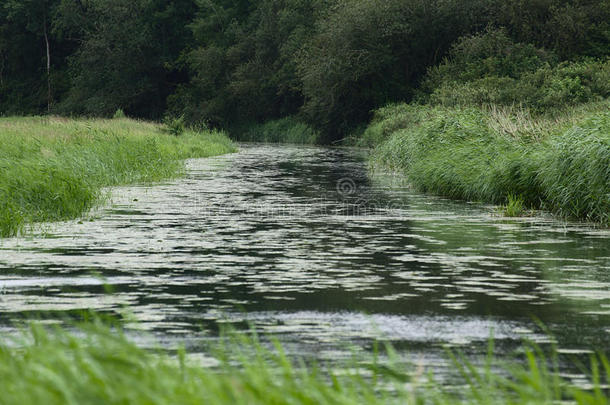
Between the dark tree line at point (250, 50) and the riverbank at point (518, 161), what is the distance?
26827mm

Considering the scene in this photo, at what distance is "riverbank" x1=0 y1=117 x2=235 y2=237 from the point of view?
52.0ft

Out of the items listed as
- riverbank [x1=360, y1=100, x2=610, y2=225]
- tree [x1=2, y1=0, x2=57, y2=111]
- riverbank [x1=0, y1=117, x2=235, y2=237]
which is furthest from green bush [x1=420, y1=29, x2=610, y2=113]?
tree [x1=2, y1=0, x2=57, y2=111]

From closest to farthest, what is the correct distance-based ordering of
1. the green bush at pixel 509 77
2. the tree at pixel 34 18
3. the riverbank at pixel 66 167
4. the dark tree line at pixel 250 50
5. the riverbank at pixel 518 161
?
the riverbank at pixel 66 167
the riverbank at pixel 518 161
the green bush at pixel 509 77
the dark tree line at pixel 250 50
the tree at pixel 34 18

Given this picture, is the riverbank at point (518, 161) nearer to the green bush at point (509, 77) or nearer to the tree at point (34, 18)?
the green bush at point (509, 77)

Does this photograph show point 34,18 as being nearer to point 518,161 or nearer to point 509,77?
point 509,77

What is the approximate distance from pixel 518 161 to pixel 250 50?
194 ft

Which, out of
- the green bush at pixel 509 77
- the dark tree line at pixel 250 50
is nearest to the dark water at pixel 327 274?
the green bush at pixel 509 77

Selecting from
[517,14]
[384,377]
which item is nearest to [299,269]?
[384,377]

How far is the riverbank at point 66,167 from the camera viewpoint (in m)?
15.9

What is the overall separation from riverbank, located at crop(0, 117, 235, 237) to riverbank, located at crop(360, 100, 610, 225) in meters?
7.55

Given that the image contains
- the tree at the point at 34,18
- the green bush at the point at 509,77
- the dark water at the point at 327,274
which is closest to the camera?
the dark water at the point at 327,274

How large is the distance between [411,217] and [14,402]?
45.7 feet

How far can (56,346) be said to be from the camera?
5.06 meters

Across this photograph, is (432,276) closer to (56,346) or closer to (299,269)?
(299,269)
